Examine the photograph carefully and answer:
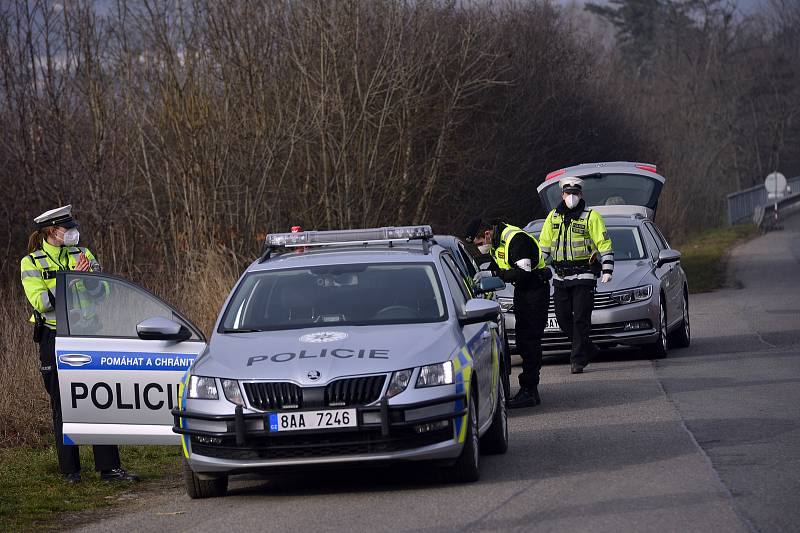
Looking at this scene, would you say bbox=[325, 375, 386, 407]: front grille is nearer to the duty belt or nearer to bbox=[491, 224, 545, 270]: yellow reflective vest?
bbox=[491, 224, 545, 270]: yellow reflective vest

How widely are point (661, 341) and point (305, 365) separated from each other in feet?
27.5

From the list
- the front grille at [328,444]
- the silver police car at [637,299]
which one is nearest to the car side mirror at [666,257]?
the silver police car at [637,299]

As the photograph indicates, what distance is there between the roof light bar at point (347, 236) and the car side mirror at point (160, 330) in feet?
4.45

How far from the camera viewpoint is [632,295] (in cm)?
1536

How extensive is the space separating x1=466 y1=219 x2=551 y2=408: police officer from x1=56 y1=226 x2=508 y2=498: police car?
2.23 metres

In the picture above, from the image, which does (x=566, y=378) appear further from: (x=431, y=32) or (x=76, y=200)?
(x=431, y=32)

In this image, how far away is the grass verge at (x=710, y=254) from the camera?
1120 inches

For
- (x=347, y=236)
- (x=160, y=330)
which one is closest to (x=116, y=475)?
(x=160, y=330)

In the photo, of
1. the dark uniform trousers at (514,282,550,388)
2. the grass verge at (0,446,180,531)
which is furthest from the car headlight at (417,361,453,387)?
the dark uniform trousers at (514,282,550,388)

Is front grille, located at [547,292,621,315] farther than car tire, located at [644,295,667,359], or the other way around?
car tire, located at [644,295,667,359]

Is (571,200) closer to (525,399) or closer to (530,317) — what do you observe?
(530,317)

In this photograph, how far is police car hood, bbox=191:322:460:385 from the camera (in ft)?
25.9

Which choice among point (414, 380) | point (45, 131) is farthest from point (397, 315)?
point (45, 131)

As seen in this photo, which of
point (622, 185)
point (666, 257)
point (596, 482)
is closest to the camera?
point (596, 482)
